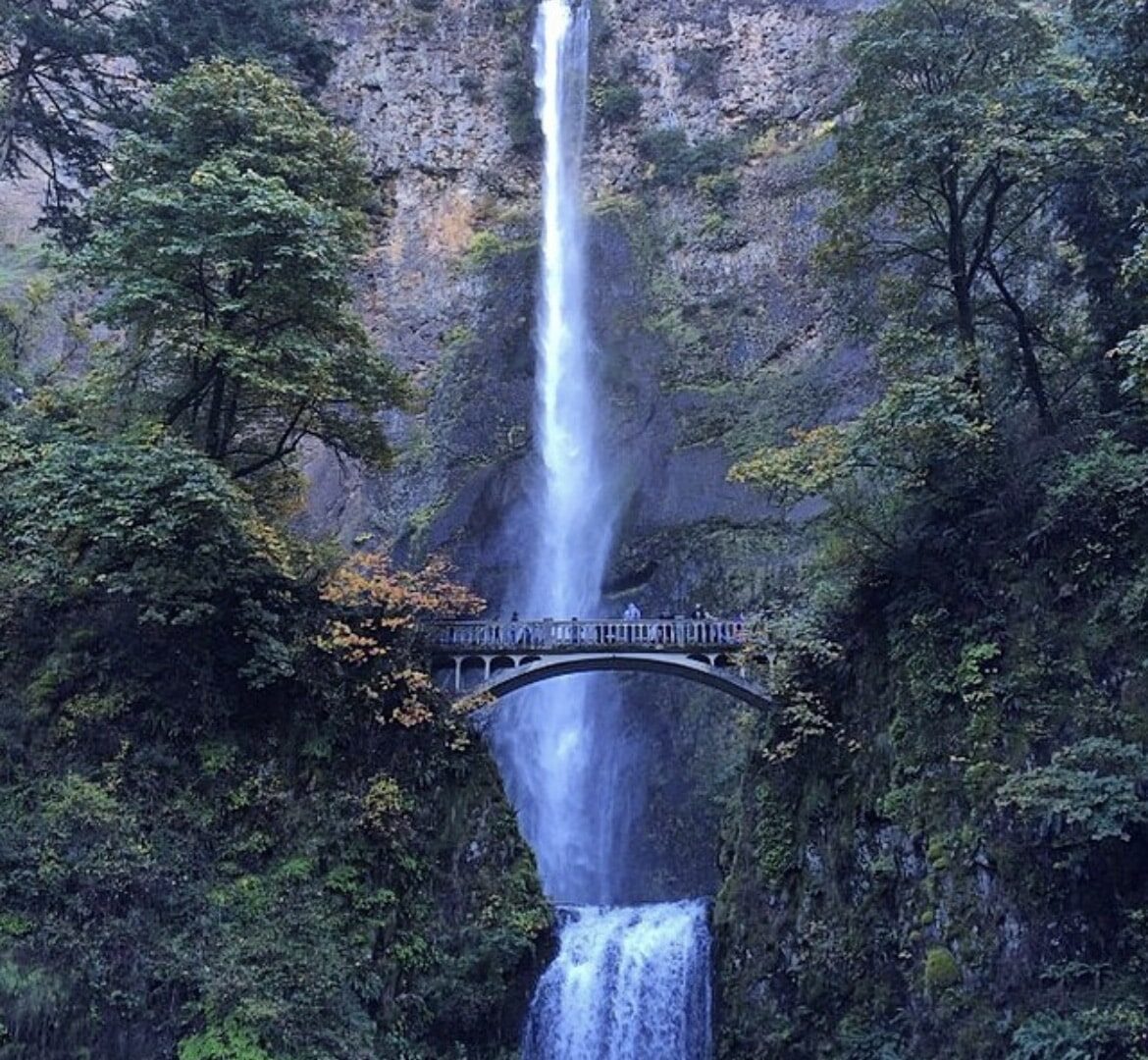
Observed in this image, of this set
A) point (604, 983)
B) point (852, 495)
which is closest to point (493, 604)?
point (604, 983)

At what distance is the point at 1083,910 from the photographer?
11516 mm

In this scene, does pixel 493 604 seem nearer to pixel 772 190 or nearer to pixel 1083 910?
pixel 772 190

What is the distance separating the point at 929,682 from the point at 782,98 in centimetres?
2975

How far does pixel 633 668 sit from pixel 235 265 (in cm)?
978

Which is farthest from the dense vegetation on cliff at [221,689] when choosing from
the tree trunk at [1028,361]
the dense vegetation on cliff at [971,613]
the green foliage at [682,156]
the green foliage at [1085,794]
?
the green foliage at [682,156]

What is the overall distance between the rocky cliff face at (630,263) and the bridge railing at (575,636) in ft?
20.0

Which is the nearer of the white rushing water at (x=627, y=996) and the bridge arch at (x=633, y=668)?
the white rushing water at (x=627, y=996)

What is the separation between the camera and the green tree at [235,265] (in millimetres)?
16688

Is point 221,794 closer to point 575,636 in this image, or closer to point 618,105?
point 575,636

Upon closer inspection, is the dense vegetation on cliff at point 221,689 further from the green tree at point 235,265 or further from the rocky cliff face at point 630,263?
the rocky cliff face at point 630,263

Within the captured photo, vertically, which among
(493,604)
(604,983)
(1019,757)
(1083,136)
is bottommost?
(604,983)

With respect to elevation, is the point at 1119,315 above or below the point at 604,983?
above

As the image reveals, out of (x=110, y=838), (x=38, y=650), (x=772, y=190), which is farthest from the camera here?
(x=772, y=190)

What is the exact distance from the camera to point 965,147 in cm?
1567
